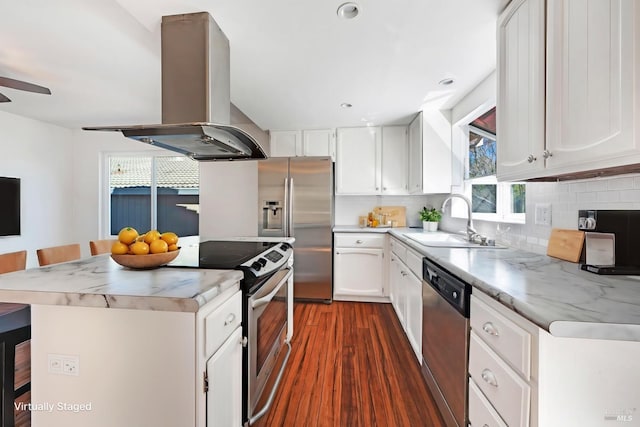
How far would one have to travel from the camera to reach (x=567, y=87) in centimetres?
111

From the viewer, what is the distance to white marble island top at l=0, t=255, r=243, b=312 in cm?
92

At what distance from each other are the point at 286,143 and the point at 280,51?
190 centimetres

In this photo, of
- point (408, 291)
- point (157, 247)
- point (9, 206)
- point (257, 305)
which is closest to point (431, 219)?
point (408, 291)

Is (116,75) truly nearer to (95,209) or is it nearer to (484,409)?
(95,209)

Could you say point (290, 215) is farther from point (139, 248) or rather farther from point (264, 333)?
point (139, 248)

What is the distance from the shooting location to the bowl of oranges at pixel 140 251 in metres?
1.23

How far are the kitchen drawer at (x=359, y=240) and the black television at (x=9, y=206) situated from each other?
4.24 metres

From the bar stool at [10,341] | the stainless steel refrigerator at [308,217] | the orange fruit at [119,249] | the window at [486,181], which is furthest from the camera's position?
the stainless steel refrigerator at [308,217]

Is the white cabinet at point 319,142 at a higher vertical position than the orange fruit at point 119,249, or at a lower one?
higher

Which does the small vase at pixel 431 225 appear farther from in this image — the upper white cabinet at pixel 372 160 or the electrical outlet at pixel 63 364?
the electrical outlet at pixel 63 364

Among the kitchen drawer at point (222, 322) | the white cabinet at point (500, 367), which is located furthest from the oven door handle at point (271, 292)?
the white cabinet at point (500, 367)

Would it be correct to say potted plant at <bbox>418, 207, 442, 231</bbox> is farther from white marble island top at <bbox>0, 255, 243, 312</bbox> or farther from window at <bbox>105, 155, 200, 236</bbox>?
window at <bbox>105, 155, 200, 236</bbox>

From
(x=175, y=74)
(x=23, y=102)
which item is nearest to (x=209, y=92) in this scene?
(x=175, y=74)

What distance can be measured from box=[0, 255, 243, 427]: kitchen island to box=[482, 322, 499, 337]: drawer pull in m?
1.05
